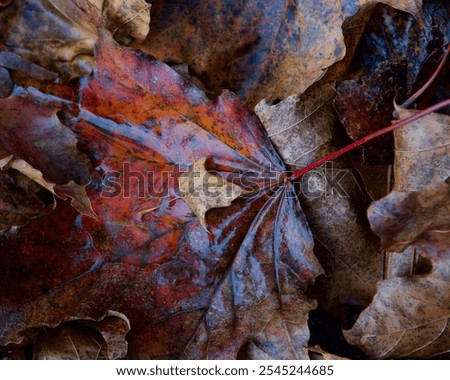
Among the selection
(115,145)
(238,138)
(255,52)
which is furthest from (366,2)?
(115,145)

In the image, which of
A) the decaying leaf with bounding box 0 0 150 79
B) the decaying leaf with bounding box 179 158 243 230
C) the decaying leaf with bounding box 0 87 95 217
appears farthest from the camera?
the decaying leaf with bounding box 0 0 150 79

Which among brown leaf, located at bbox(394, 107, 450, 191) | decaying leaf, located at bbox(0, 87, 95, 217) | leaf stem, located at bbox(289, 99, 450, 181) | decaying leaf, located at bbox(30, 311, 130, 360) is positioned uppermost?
decaying leaf, located at bbox(0, 87, 95, 217)

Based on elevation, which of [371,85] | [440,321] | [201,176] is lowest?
[440,321]

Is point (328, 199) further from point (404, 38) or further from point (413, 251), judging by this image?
point (404, 38)

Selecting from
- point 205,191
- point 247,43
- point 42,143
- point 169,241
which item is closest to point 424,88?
point 247,43

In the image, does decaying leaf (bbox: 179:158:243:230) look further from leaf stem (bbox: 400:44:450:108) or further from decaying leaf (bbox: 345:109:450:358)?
leaf stem (bbox: 400:44:450:108)

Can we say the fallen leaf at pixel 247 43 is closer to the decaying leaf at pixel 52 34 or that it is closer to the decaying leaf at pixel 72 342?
the decaying leaf at pixel 52 34

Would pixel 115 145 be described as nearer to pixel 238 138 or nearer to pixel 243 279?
pixel 238 138

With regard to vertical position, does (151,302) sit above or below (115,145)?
below

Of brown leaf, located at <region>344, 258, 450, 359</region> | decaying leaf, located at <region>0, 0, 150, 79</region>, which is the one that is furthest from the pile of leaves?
decaying leaf, located at <region>0, 0, 150, 79</region>
